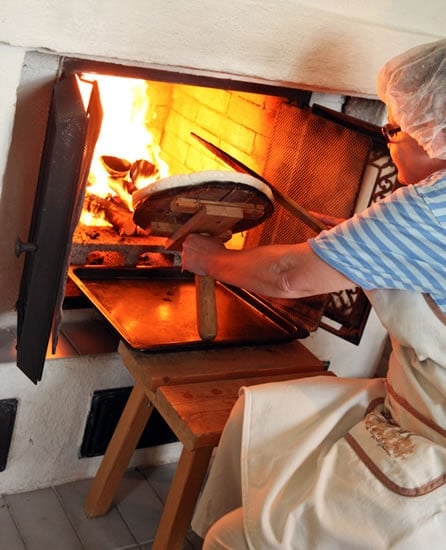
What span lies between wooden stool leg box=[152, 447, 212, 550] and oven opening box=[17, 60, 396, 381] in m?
0.29

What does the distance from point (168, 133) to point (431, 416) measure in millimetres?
1520

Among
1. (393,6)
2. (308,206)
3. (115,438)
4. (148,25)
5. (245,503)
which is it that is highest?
(393,6)

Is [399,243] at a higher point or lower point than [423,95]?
lower

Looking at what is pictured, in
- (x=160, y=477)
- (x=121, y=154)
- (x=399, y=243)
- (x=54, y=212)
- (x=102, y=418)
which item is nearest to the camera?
(x=399, y=243)

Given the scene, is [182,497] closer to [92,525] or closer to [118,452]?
[118,452]

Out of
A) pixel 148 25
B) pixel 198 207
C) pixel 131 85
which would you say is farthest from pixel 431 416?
pixel 131 85

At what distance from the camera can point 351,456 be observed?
135 cm

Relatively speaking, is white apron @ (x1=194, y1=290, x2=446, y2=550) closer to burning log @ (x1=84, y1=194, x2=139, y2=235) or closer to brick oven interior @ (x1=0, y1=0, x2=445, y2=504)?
brick oven interior @ (x1=0, y1=0, x2=445, y2=504)

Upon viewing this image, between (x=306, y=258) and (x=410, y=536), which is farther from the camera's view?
(x=306, y=258)

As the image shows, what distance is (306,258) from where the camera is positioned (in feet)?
4.61

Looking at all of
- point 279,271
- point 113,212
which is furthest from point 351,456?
point 113,212

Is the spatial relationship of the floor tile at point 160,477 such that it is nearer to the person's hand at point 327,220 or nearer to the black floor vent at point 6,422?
the black floor vent at point 6,422

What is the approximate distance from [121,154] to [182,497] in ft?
4.10

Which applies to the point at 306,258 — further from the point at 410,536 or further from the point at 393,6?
the point at 393,6
